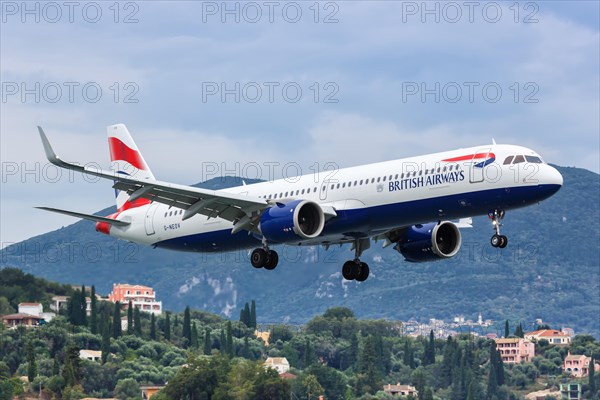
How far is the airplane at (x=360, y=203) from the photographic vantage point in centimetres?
6262

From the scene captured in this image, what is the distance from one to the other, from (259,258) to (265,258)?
0.36 m

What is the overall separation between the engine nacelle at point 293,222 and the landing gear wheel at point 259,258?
2175 millimetres

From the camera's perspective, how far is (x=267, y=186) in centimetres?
7200

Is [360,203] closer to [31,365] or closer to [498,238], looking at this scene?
[498,238]

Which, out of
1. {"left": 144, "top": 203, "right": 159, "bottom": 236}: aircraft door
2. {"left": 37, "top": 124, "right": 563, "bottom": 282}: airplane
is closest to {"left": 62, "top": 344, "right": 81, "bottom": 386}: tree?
{"left": 144, "top": 203, "right": 159, "bottom": 236}: aircraft door

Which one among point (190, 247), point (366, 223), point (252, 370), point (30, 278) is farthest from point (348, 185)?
point (30, 278)

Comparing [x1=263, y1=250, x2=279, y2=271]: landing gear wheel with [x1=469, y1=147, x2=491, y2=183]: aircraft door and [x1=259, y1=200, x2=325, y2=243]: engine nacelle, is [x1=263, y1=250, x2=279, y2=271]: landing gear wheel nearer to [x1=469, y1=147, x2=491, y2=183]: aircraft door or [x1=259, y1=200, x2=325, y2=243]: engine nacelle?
[x1=259, y1=200, x2=325, y2=243]: engine nacelle

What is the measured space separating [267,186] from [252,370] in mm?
116170

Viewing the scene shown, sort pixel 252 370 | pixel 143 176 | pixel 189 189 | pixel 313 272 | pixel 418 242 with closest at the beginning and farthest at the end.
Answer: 1. pixel 189 189
2. pixel 418 242
3. pixel 143 176
4. pixel 313 272
5. pixel 252 370

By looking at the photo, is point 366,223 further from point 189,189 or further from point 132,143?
point 132,143

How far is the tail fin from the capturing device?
83875mm

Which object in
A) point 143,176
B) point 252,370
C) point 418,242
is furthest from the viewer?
point 252,370

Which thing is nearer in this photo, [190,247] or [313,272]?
[190,247]

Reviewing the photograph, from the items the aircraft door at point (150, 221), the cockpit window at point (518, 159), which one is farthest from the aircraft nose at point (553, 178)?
the aircraft door at point (150, 221)
